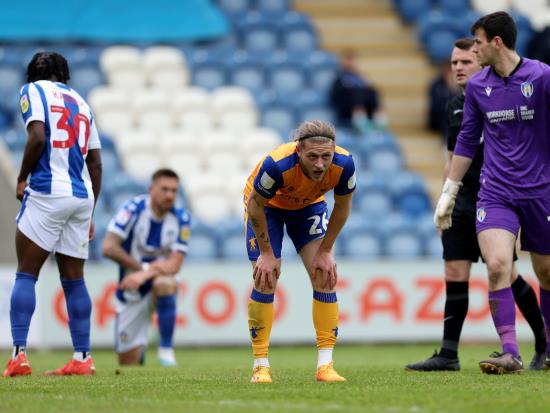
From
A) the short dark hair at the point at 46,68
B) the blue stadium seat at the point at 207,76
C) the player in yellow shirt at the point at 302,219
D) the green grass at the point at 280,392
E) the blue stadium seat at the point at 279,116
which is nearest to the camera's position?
the green grass at the point at 280,392

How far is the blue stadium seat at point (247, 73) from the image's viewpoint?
64.6 feet

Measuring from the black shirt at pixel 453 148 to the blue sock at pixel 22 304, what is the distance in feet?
10.8

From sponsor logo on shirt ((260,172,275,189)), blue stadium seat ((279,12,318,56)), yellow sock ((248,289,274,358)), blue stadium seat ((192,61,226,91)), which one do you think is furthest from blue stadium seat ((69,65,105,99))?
sponsor logo on shirt ((260,172,275,189))

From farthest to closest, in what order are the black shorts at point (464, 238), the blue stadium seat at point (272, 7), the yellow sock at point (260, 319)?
the blue stadium seat at point (272, 7)
the black shorts at point (464, 238)
the yellow sock at point (260, 319)

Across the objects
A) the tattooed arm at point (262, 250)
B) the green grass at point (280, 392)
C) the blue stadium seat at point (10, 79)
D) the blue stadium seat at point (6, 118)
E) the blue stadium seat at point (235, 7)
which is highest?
the blue stadium seat at point (235, 7)

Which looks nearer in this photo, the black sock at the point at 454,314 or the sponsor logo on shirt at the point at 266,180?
the sponsor logo on shirt at the point at 266,180

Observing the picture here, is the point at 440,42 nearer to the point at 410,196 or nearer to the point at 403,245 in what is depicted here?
the point at 410,196

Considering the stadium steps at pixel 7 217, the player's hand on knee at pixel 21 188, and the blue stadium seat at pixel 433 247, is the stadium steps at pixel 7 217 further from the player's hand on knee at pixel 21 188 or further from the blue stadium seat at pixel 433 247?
the player's hand on knee at pixel 21 188

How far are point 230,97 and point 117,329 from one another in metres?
7.44

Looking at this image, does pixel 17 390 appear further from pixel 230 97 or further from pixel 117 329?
pixel 230 97

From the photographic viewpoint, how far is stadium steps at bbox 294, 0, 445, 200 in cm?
2000

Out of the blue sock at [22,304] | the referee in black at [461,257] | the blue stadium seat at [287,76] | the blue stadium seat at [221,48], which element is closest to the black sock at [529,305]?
the referee in black at [461,257]

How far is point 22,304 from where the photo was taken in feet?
27.2

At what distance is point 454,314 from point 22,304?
319 centimetres
